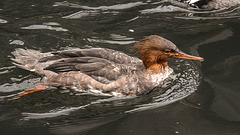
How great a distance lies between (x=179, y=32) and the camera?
784 centimetres

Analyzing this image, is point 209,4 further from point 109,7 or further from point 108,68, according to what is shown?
point 108,68

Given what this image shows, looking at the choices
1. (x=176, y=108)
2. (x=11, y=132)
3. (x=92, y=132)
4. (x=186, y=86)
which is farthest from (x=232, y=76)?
(x=11, y=132)

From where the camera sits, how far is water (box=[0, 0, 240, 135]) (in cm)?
517

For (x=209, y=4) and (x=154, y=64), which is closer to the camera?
(x=154, y=64)

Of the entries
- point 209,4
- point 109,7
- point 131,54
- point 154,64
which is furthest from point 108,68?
point 209,4

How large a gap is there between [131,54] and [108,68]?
4.71 feet

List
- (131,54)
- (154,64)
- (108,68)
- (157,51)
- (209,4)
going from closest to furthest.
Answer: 1. (108,68)
2. (157,51)
3. (154,64)
4. (131,54)
5. (209,4)

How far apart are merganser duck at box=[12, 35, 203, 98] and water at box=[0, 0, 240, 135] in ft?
0.58

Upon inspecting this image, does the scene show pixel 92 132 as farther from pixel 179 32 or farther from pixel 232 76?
pixel 179 32

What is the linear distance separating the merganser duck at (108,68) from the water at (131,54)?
0.18 metres

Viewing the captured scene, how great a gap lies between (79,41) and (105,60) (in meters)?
1.63

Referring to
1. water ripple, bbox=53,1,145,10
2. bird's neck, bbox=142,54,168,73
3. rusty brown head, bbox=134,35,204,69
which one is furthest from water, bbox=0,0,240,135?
rusty brown head, bbox=134,35,204,69

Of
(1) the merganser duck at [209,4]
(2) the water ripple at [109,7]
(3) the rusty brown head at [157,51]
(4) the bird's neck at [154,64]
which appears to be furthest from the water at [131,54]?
(3) the rusty brown head at [157,51]

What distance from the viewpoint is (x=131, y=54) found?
7.25 m
